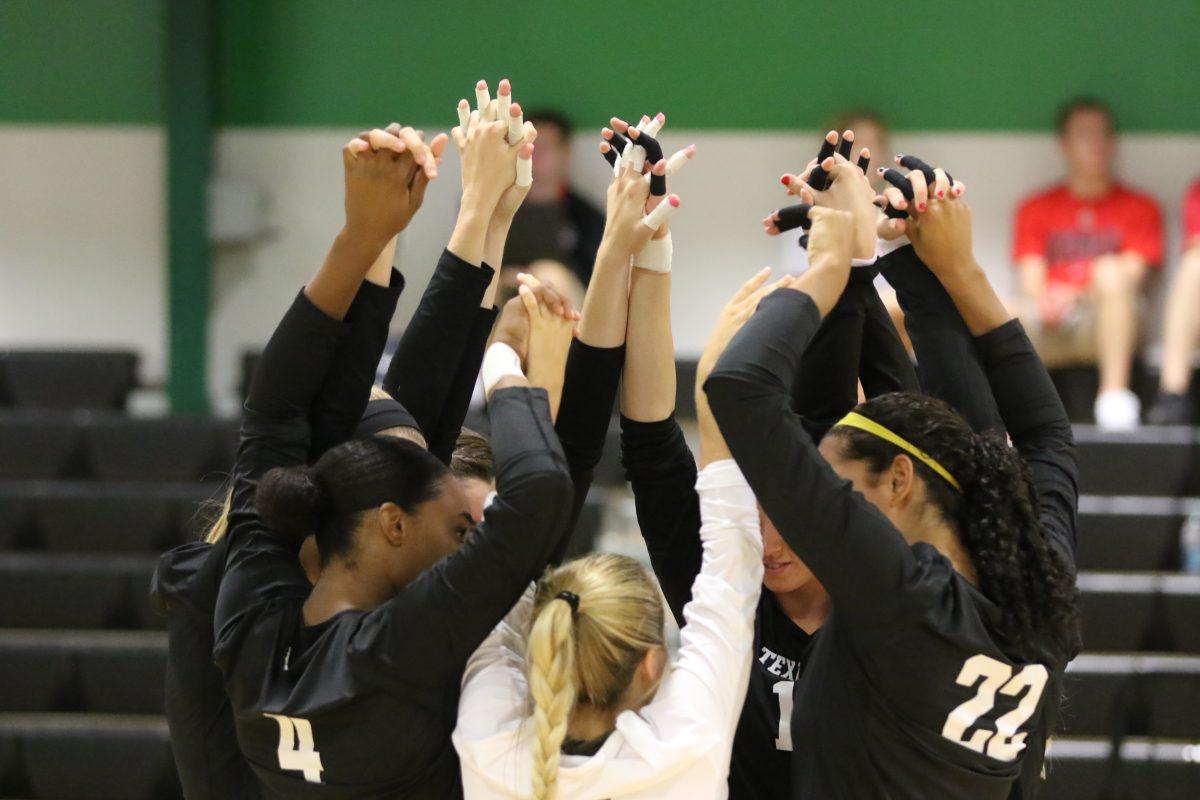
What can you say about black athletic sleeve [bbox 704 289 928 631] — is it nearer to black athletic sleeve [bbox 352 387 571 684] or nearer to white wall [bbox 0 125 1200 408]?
black athletic sleeve [bbox 352 387 571 684]

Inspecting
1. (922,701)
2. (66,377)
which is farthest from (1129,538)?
(66,377)

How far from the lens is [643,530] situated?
197 centimetres

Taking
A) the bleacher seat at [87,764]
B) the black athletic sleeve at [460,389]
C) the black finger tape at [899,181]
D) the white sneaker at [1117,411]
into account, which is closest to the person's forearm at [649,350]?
the black athletic sleeve at [460,389]

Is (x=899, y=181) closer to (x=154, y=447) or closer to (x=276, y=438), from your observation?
(x=276, y=438)

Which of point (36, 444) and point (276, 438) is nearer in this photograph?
point (276, 438)

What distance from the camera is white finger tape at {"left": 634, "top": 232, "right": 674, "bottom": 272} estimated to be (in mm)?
1905

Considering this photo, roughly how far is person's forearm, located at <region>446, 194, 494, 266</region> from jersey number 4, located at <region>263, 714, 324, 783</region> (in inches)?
26.4

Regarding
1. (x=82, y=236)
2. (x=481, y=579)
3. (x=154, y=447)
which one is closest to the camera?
(x=481, y=579)

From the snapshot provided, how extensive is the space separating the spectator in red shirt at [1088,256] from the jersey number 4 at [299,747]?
3937mm

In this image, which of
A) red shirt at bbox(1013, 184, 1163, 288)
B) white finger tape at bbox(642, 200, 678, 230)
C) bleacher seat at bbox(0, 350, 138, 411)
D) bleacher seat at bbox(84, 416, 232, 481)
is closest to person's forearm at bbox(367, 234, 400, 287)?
white finger tape at bbox(642, 200, 678, 230)

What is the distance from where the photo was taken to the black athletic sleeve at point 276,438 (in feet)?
5.79

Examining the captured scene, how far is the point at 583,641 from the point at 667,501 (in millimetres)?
364

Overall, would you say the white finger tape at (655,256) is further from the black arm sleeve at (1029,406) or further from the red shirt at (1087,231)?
the red shirt at (1087,231)

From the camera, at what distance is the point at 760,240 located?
564cm
